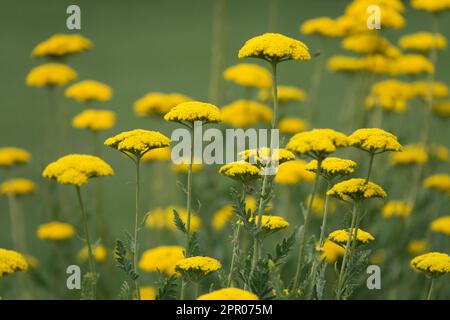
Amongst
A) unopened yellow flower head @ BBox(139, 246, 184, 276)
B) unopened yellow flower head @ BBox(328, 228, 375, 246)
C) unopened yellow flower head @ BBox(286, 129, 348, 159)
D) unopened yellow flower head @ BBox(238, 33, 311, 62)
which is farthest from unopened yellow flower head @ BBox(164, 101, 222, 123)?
unopened yellow flower head @ BBox(139, 246, 184, 276)

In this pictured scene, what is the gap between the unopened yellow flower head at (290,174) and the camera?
421cm

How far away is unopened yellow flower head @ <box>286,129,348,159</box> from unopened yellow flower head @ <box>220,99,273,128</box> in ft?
6.37

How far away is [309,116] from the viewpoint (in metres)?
4.72

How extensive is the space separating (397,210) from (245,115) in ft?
3.37

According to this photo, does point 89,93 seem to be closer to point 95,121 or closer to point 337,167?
point 95,121

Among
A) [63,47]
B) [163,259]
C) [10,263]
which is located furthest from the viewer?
[63,47]

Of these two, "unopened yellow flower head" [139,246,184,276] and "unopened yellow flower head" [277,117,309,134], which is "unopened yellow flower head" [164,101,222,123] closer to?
"unopened yellow flower head" [139,246,184,276]

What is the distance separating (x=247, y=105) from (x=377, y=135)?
1953 mm

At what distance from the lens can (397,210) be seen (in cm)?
449

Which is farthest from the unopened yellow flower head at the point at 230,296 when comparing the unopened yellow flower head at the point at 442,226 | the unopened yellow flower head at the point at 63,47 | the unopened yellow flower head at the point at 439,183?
the unopened yellow flower head at the point at 439,183

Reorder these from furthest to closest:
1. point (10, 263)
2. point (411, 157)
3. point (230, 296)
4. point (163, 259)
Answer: point (411, 157) < point (163, 259) < point (10, 263) < point (230, 296)


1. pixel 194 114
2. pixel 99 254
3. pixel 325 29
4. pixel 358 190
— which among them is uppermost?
pixel 325 29

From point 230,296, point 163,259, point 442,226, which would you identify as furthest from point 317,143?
point 442,226
